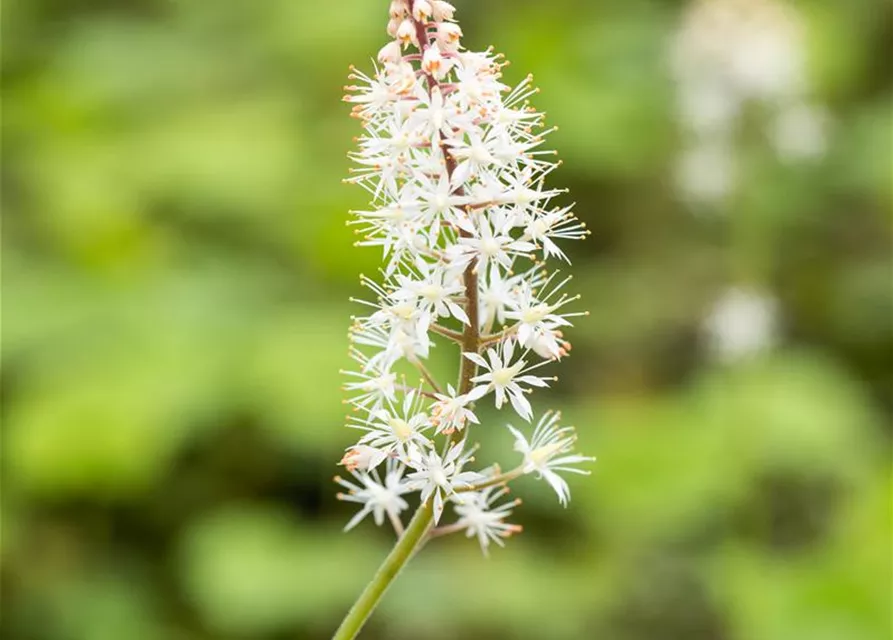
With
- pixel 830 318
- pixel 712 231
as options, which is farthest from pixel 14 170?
pixel 830 318

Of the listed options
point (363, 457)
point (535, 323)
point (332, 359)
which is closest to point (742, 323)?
point (332, 359)

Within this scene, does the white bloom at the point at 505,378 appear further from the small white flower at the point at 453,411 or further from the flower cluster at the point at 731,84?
the flower cluster at the point at 731,84

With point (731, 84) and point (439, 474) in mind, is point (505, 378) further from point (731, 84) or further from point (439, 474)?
point (731, 84)

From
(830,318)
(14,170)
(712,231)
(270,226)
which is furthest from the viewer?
(712,231)

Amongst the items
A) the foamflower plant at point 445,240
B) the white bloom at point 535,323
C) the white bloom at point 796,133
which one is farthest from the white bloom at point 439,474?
the white bloom at point 796,133

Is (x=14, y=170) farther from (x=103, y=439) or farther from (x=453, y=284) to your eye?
(x=453, y=284)

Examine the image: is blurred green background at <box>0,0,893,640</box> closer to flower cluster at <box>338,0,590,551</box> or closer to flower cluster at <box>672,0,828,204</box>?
flower cluster at <box>672,0,828,204</box>
